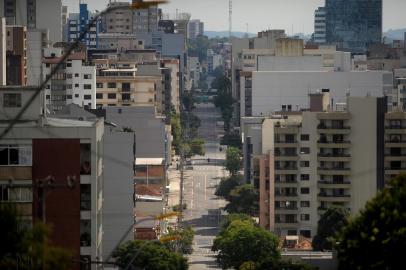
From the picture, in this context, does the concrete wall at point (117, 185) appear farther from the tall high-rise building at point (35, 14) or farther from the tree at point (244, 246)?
the tall high-rise building at point (35, 14)

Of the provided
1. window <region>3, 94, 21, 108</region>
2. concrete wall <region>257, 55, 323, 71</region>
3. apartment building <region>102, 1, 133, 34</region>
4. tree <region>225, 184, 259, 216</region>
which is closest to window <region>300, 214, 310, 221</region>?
tree <region>225, 184, 259, 216</region>

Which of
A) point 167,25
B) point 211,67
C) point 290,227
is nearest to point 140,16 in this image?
point 167,25

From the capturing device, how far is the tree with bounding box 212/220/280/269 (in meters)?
27.1

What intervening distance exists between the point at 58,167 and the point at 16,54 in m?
31.1

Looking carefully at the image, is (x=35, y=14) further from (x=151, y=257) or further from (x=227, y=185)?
(x=151, y=257)

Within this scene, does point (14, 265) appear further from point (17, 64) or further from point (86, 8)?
→ point (86, 8)

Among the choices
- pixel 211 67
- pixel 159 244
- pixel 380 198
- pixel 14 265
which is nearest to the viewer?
pixel 14 265

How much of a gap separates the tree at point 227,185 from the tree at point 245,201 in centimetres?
454

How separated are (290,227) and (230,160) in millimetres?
15525

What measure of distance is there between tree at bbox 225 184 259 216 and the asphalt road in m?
0.57

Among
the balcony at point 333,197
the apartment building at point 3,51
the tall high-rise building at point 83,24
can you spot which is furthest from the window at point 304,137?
the tall high-rise building at point 83,24

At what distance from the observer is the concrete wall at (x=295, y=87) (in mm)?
53500

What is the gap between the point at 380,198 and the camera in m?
13.7

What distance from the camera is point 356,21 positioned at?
121m
